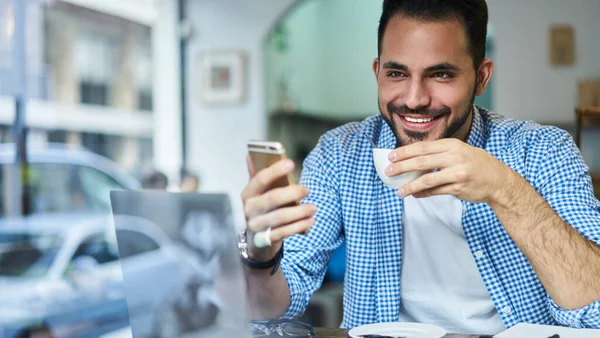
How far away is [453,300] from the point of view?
58.6 inches

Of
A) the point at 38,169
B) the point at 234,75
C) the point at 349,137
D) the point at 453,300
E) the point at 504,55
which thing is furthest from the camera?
the point at 234,75

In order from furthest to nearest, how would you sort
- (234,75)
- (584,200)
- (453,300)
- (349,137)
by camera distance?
(234,75)
(349,137)
(453,300)
(584,200)

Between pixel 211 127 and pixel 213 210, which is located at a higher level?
pixel 211 127

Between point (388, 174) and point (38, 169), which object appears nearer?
point (388, 174)

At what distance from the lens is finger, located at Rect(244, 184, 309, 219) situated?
91cm

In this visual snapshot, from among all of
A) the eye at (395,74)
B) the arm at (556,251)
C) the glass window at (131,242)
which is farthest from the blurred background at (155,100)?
the glass window at (131,242)

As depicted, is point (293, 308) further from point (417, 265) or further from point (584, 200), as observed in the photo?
point (584, 200)

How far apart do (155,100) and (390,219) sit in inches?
158

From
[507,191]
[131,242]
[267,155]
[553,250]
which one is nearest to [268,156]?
[267,155]

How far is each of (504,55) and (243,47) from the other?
1864 millimetres

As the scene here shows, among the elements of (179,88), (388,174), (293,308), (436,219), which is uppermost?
(179,88)

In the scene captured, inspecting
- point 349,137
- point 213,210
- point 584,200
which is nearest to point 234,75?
point 349,137

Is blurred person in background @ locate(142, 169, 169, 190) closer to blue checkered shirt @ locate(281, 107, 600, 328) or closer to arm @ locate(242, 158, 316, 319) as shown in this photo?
blue checkered shirt @ locate(281, 107, 600, 328)

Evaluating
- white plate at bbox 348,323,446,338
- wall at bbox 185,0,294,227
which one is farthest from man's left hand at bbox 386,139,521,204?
wall at bbox 185,0,294,227
